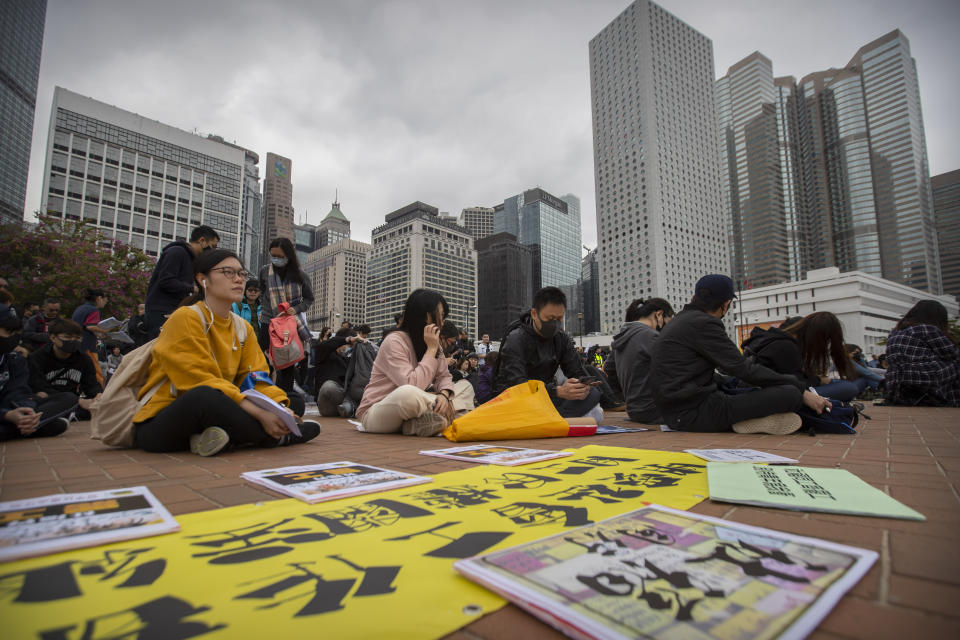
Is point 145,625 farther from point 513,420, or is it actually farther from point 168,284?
point 168,284

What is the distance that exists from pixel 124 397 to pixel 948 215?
92.7 meters

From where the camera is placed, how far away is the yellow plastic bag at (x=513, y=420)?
11.3ft

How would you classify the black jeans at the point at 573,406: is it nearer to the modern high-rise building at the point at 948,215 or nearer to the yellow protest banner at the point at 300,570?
the yellow protest banner at the point at 300,570

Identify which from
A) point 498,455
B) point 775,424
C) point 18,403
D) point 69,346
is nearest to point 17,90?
point 69,346

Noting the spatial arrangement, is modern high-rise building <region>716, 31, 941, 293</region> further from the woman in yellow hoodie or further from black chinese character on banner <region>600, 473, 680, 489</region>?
the woman in yellow hoodie

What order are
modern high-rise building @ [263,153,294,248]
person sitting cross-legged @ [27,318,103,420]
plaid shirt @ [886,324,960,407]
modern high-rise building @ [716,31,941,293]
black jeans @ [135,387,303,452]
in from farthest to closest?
1. modern high-rise building @ [263,153,294,248]
2. modern high-rise building @ [716,31,941,293]
3. plaid shirt @ [886,324,960,407]
4. person sitting cross-legged @ [27,318,103,420]
5. black jeans @ [135,387,303,452]

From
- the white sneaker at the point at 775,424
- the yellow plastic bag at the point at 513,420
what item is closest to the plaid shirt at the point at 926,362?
the white sneaker at the point at 775,424

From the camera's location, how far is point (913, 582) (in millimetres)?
917

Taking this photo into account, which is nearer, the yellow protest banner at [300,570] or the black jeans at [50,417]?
the yellow protest banner at [300,570]

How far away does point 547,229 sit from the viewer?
14312cm

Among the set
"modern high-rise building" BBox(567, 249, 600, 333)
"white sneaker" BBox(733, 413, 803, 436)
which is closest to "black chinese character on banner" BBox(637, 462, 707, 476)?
"white sneaker" BBox(733, 413, 803, 436)

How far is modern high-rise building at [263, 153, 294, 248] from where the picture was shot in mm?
142125

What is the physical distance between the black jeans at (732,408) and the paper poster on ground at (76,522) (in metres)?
3.86

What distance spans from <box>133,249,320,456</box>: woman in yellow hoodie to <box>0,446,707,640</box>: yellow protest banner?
1406 mm
